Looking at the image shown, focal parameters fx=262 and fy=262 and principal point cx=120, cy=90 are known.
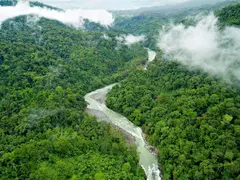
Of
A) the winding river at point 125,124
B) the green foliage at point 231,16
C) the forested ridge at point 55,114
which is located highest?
the green foliage at point 231,16

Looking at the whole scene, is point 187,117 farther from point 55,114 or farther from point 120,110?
point 55,114

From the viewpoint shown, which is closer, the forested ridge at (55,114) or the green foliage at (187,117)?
the green foliage at (187,117)

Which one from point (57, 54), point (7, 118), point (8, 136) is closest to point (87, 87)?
point (57, 54)

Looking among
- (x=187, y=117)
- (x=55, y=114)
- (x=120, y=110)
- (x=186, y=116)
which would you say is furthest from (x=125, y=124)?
(x=55, y=114)

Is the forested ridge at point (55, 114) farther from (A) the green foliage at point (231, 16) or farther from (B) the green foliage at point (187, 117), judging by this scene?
(A) the green foliage at point (231, 16)

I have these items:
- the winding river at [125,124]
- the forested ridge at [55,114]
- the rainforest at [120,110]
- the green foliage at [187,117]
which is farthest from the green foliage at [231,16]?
the winding river at [125,124]

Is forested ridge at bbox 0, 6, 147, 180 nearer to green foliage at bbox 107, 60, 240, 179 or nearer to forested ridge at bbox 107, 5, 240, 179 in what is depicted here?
green foliage at bbox 107, 60, 240, 179
